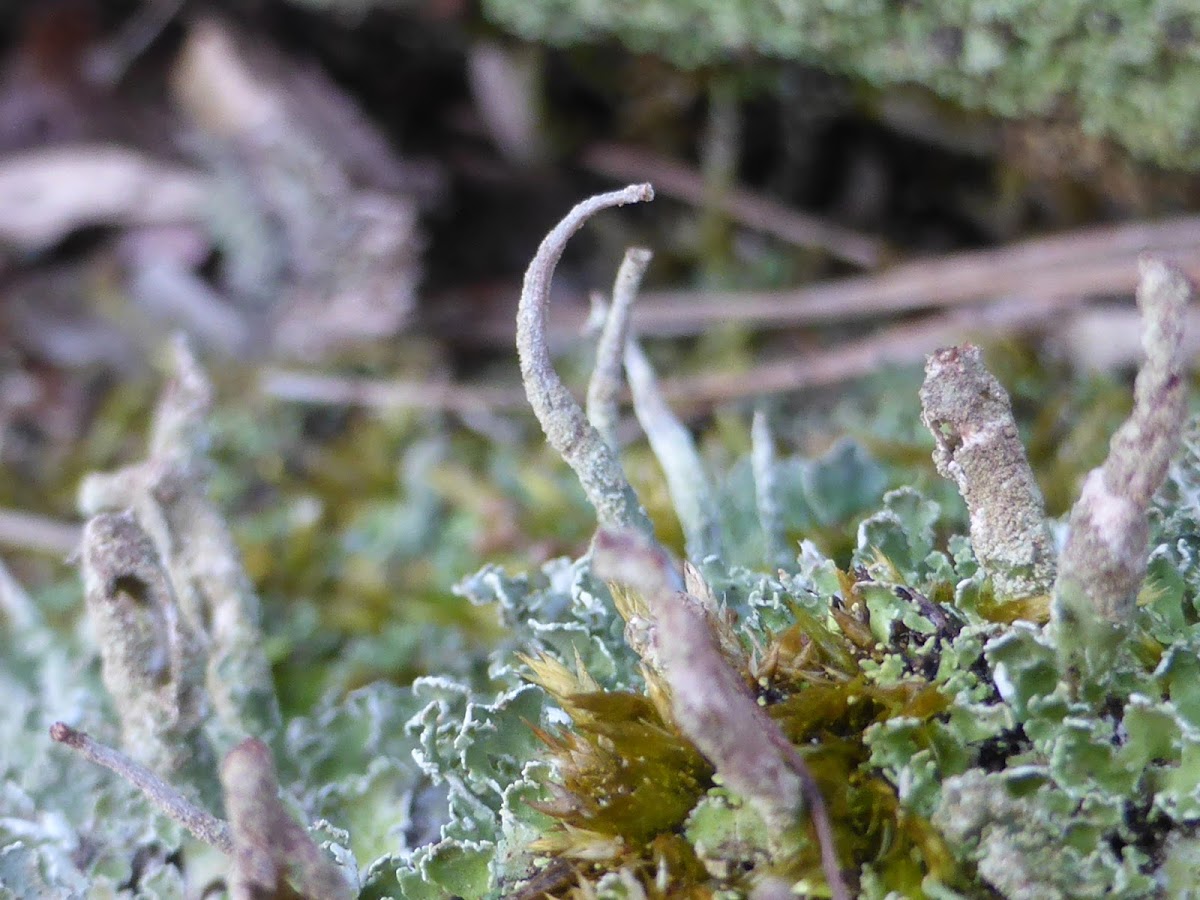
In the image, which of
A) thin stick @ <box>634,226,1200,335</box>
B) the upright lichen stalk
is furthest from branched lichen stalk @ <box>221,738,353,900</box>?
thin stick @ <box>634,226,1200,335</box>

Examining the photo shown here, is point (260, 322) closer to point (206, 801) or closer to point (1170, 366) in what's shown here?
point (206, 801)

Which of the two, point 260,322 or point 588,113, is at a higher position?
point 588,113

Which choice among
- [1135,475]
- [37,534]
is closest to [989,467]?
[1135,475]

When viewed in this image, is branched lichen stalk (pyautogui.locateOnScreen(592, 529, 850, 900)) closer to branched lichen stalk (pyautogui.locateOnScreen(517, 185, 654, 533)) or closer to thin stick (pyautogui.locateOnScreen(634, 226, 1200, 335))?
branched lichen stalk (pyautogui.locateOnScreen(517, 185, 654, 533))

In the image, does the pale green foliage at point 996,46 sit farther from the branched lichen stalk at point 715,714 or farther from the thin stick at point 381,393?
the branched lichen stalk at point 715,714

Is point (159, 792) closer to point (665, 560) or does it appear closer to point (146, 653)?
point (146, 653)

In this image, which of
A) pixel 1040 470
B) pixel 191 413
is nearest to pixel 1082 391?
pixel 1040 470
